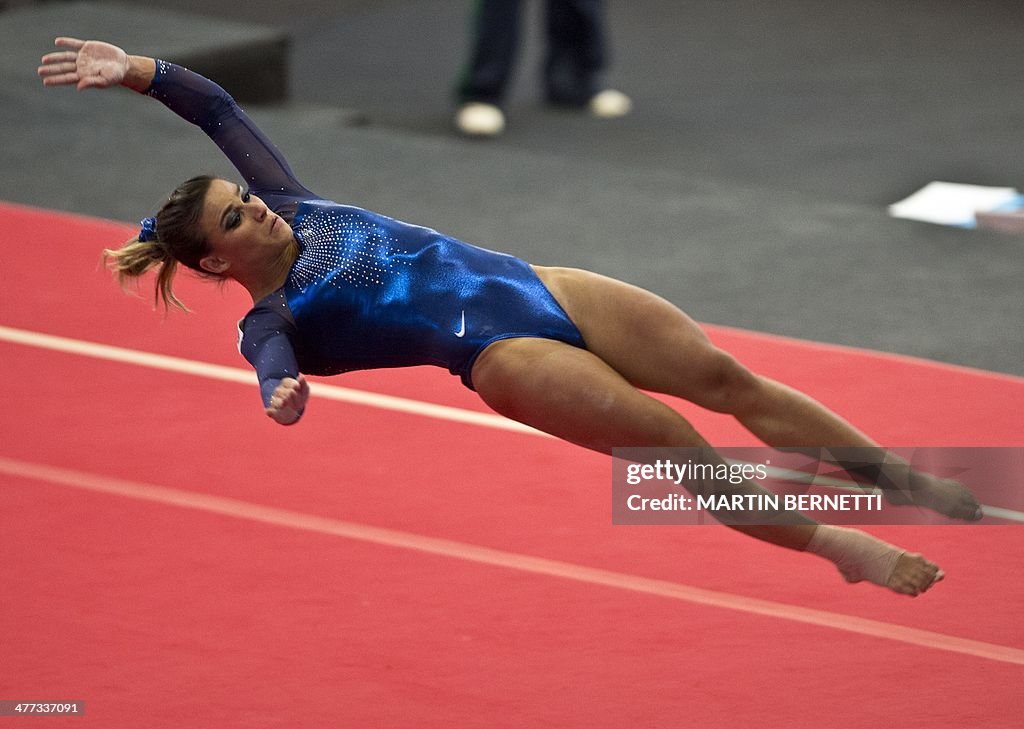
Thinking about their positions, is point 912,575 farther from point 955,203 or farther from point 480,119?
point 480,119

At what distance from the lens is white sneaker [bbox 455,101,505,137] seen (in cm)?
684

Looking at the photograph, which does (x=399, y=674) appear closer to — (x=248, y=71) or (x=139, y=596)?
(x=139, y=596)

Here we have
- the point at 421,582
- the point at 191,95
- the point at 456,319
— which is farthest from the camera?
the point at 421,582

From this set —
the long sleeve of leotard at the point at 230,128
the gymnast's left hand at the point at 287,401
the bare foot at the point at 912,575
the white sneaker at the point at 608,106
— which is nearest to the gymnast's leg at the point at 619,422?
the bare foot at the point at 912,575

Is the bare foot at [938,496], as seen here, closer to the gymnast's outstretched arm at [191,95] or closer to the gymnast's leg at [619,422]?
the gymnast's leg at [619,422]

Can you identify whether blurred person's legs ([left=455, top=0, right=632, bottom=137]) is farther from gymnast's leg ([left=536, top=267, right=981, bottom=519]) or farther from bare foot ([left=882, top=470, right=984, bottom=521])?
bare foot ([left=882, top=470, right=984, bottom=521])

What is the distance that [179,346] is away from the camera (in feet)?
15.6

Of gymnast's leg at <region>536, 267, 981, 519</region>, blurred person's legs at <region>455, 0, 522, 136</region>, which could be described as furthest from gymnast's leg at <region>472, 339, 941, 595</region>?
blurred person's legs at <region>455, 0, 522, 136</region>

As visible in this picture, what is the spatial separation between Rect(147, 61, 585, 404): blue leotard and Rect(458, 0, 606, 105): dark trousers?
12.1 feet

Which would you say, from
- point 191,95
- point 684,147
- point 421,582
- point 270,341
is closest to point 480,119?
point 684,147

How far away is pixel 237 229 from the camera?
2.97m

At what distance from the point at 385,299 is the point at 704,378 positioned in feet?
2.16

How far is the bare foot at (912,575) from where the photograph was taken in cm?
293

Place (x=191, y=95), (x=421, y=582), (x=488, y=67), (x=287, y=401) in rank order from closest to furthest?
(x=287, y=401) < (x=191, y=95) < (x=421, y=582) < (x=488, y=67)
